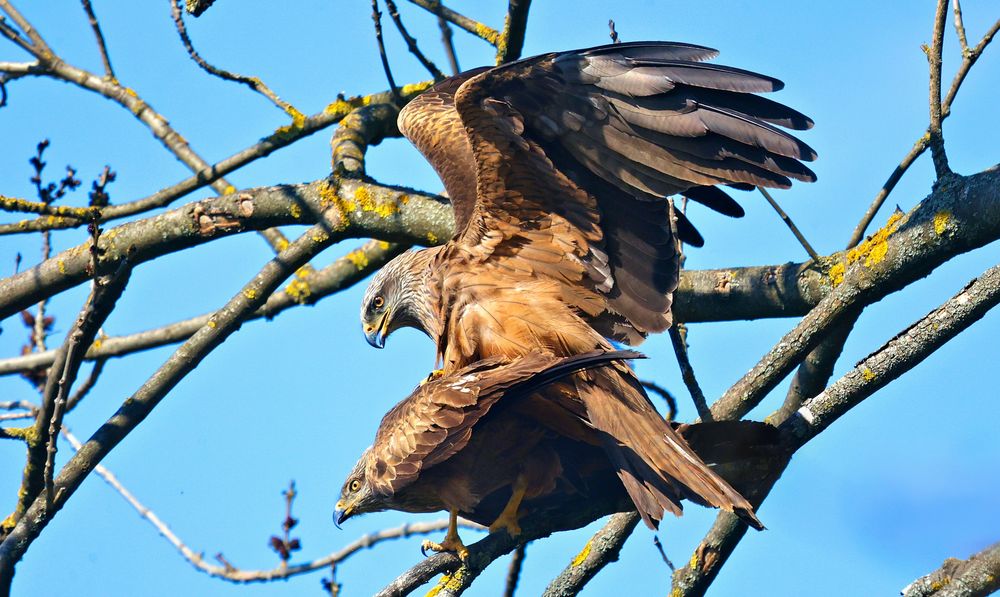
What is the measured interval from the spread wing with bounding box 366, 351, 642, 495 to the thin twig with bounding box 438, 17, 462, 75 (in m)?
2.36

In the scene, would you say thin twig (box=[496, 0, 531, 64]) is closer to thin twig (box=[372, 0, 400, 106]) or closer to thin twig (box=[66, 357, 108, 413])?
thin twig (box=[372, 0, 400, 106])

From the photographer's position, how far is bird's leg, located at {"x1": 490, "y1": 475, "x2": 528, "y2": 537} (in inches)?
139

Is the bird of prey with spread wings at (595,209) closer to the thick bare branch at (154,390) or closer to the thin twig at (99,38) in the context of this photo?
the thick bare branch at (154,390)

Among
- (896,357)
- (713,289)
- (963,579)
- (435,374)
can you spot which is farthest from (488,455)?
(963,579)

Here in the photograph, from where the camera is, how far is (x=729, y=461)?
10.8 ft

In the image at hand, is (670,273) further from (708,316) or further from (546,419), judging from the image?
(546,419)

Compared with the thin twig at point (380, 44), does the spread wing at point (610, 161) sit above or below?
below

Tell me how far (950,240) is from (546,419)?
1513 millimetres

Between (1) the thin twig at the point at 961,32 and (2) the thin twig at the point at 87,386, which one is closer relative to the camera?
(1) the thin twig at the point at 961,32

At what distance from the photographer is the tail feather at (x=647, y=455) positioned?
3.09m

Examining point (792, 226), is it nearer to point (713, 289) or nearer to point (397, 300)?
point (713, 289)

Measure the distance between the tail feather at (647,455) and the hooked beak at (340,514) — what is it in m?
1.10

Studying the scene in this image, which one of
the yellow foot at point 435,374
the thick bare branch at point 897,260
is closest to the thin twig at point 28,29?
the yellow foot at point 435,374

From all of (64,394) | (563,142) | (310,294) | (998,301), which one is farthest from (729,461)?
(310,294)
